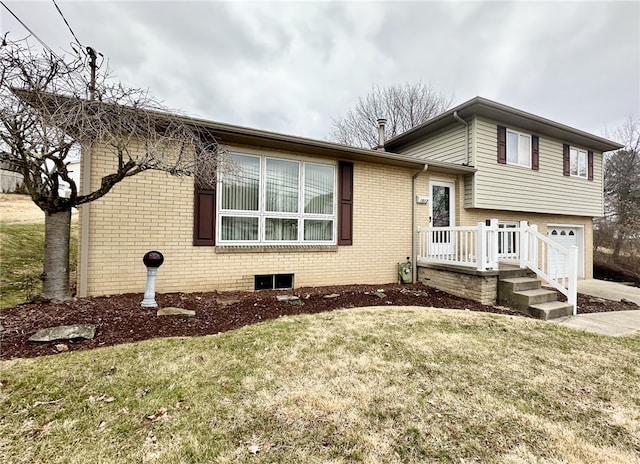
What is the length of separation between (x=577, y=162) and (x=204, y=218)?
12.5m

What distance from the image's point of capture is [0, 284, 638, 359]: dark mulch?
11.0ft

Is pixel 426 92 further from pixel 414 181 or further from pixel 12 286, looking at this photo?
pixel 12 286

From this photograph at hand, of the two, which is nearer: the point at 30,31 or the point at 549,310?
the point at 30,31

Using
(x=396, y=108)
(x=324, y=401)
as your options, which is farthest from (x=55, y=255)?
(x=396, y=108)

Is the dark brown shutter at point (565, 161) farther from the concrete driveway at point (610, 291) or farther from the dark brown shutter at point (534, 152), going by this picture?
the concrete driveway at point (610, 291)

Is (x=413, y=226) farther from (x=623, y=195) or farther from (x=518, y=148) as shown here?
(x=623, y=195)

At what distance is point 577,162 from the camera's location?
10.8 m

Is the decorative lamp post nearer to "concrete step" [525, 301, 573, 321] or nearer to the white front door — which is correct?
"concrete step" [525, 301, 573, 321]

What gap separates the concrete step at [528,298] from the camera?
571 cm

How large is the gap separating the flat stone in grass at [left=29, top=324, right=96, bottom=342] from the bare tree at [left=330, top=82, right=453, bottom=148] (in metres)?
18.8

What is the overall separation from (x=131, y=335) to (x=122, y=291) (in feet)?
7.00

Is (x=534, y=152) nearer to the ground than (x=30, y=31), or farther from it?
farther from it

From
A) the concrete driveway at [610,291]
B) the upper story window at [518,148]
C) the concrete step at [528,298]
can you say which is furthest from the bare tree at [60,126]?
the concrete driveway at [610,291]

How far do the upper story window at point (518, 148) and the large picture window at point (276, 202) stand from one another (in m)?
5.88
